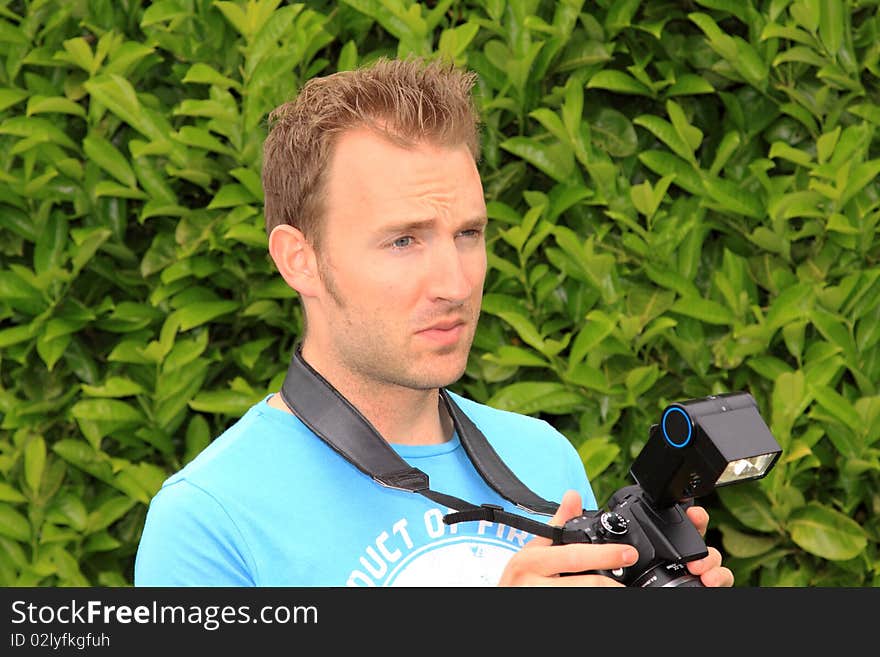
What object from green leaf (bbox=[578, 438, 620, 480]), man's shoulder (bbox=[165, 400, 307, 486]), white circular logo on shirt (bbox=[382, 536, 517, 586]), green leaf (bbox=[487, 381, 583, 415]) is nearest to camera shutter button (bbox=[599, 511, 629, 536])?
white circular logo on shirt (bbox=[382, 536, 517, 586])

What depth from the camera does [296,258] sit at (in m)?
2.73

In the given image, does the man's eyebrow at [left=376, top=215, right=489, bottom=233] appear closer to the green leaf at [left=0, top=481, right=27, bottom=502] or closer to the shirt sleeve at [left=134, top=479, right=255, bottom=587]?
the shirt sleeve at [left=134, top=479, right=255, bottom=587]

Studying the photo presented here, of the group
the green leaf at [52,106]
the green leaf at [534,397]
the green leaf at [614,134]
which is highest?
the green leaf at [614,134]

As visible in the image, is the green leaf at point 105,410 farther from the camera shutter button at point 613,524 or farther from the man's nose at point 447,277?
the camera shutter button at point 613,524

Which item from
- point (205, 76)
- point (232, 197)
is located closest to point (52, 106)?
point (205, 76)

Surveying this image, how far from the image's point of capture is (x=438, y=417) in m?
2.78

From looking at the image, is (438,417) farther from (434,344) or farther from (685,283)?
(685,283)

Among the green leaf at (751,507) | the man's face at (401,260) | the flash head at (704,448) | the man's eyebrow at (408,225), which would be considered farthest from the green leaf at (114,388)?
the flash head at (704,448)

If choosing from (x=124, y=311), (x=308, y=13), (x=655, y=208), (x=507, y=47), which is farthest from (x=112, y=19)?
(x=655, y=208)

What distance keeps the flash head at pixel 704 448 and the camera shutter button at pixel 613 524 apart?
0.07m

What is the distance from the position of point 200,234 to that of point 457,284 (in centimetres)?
149

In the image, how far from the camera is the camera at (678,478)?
88.7 inches

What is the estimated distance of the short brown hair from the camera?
103 inches

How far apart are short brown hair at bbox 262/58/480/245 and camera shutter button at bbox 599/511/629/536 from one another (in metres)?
0.85
